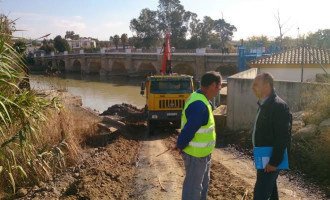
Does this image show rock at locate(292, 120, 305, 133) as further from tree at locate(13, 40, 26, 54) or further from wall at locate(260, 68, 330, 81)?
wall at locate(260, 68, 330, 81)

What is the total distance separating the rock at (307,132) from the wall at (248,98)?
1.68 metres

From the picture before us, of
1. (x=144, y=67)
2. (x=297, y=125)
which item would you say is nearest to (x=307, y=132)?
(x=297, y=125)

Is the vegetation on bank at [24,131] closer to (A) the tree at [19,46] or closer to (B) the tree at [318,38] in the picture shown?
(A) the tree at [19,46]

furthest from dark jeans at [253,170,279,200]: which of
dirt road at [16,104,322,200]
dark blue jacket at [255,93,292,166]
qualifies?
dirt road at [16,104,322,200]

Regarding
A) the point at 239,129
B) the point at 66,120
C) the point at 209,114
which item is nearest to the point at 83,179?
the point at 66,120

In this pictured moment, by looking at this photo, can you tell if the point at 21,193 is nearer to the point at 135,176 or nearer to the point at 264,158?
the point at 135,176

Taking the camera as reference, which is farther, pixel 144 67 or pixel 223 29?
pixel 223 29

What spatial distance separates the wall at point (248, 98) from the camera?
794 centimetres

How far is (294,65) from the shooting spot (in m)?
14.2

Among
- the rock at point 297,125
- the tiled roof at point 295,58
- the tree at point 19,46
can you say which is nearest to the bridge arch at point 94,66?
the tiled roof at point 295,58

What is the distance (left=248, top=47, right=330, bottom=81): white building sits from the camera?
13961 millimetres

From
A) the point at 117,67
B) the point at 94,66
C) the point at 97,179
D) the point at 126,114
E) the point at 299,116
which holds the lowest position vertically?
the point at 126,114

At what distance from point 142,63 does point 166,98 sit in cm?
3167

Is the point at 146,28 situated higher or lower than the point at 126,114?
higher
